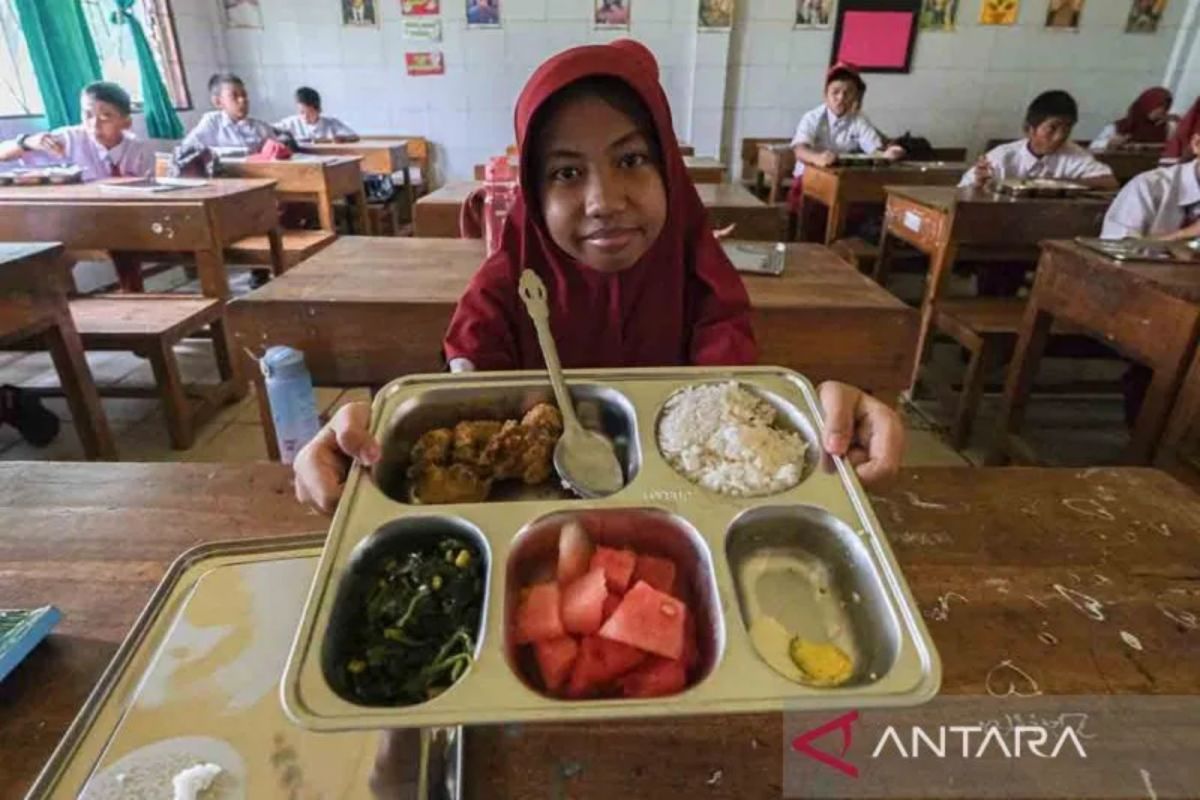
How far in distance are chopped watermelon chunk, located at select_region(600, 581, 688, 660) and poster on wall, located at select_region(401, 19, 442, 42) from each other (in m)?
6.61

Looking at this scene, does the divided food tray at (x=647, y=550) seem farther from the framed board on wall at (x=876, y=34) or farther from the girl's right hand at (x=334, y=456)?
the framed board on wall at (x=876, y=34)

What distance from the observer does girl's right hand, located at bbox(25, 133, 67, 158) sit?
12.2 ft

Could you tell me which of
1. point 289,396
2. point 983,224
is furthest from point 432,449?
point 983,224

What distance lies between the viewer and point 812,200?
4.25m

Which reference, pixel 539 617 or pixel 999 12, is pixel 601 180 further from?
pixel 999 12

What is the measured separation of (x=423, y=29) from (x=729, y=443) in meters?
6.50

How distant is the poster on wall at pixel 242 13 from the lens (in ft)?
19.6

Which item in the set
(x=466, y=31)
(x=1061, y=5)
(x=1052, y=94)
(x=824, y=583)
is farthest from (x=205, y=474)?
(x=1061, y=5)

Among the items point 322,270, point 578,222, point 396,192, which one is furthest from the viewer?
point 396,192

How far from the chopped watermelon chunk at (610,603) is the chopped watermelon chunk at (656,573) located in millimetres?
33

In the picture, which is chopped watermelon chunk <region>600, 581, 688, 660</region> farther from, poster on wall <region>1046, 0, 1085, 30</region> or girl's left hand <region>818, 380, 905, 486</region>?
poster on wall <region>1046, 0, 1085, 30</region>

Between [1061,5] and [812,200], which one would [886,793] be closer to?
[812,200]

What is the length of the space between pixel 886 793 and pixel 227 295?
335cm

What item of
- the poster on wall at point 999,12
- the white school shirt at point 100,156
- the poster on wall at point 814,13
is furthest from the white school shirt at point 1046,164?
the white school shirt at point 100,156
